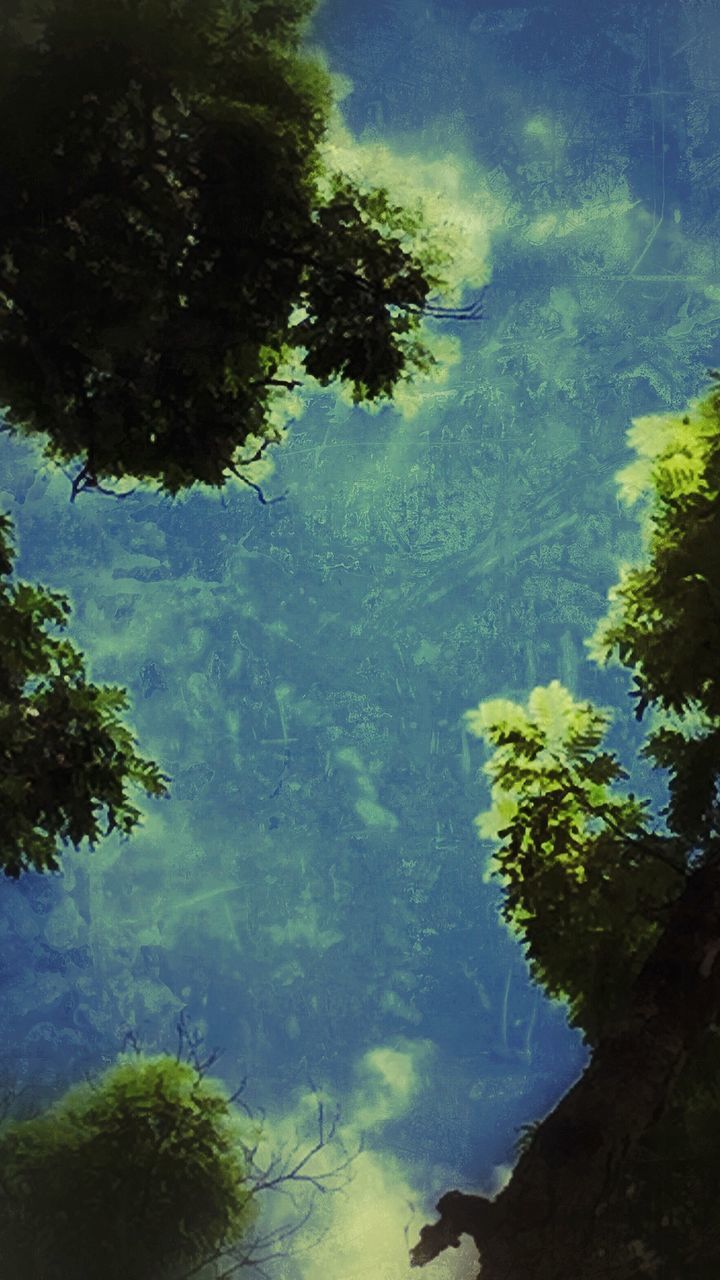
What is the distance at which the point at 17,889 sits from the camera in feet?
23.0

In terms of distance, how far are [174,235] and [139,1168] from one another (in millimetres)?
4902

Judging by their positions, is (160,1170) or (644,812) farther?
(160,1170)

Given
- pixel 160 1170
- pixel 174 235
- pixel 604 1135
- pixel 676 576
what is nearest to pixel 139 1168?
→ pixel 160 1170

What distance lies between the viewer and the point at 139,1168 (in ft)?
21.6

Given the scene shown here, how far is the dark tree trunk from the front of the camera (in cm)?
407

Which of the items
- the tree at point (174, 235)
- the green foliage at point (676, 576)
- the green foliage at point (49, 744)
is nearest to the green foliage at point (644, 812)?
the green foliage at point (676, 576)

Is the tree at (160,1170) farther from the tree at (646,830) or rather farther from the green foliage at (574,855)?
the green foliage at (574,855)

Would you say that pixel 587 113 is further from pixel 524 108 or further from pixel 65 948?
pixel 65 948

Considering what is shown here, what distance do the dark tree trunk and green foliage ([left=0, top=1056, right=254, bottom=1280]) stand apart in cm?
250

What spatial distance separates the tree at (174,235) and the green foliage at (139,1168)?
3.53m

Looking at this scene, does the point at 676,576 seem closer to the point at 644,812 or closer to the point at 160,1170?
the point at 644,812

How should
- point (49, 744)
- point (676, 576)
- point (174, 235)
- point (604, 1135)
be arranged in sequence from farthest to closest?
point (676, 576), point (174, 235), point (49, 744), point (604, 1135)

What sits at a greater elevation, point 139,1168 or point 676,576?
point 139,1168

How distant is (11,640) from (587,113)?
456 cm
